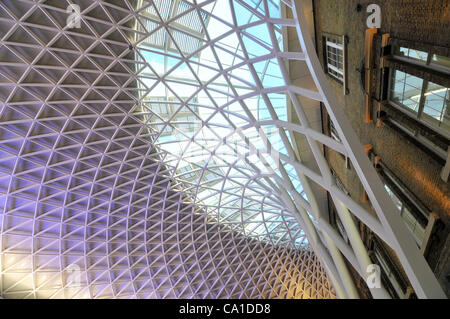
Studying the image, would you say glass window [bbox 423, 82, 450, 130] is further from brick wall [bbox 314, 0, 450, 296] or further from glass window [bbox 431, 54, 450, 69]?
brick wall [bbox 314, 0, 450, 296]

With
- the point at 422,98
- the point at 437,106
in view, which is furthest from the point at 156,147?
the point at 437,106

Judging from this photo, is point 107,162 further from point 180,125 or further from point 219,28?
point 219,28

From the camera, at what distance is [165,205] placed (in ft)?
117

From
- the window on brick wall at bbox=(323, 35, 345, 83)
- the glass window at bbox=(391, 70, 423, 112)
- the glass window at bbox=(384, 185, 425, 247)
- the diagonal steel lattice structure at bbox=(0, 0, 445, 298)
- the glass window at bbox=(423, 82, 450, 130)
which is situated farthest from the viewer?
the diagonal steel lattice structure at bbox=(0, 0, 445, 298)

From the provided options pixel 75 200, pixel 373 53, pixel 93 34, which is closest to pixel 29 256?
pixel 75 200

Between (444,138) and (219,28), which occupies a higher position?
(219,28)

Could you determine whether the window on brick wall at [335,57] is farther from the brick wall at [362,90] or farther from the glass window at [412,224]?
the glass window at [412,224]

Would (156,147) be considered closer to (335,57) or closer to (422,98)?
(335,57)

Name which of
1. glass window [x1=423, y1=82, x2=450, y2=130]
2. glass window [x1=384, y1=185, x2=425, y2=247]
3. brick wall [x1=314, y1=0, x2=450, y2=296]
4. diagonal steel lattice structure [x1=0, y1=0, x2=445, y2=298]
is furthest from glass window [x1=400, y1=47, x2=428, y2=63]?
glass window [x1=384, y1=185, x2=425, y2=247]

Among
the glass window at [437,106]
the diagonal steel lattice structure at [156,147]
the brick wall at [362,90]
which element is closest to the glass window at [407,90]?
the glass window at [437,106]

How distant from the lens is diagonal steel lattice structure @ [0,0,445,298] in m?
17.1

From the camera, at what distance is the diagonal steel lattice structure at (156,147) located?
17062mm

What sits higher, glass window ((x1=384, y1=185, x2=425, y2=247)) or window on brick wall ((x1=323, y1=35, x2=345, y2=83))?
window on brick wall ((x1=323, y1=35, x2=345, y2=83))
